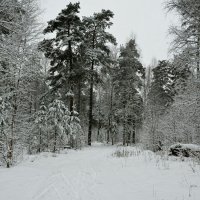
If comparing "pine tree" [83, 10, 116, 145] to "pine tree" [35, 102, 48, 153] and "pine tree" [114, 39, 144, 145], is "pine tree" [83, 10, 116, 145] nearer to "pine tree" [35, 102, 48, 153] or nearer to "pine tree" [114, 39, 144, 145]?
"pine tree" [114, 39, 144, 145]

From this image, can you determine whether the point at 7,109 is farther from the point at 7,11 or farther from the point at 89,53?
the point at 89,53

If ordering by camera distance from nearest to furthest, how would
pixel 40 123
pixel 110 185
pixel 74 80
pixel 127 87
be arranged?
pixel 110 185, pixel 40 123, pixel 74 80, pixel 127 87

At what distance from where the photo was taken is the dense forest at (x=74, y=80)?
31.4 ft

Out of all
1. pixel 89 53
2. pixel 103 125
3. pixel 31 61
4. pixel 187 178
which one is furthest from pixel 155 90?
pixel 187 178

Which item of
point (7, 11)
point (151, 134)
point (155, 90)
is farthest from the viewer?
point (155, 90)

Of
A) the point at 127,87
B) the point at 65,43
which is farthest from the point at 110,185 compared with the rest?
the point at 127,87

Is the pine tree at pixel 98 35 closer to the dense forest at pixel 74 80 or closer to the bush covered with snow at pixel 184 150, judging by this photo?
the dense forest at pixel 74 80

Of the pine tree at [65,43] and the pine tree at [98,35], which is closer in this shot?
the pine tree at [65,43]

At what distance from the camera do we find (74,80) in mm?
20281

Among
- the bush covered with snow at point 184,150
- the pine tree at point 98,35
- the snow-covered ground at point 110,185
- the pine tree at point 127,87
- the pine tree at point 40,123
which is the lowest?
the snow-covered ground at point 110,185

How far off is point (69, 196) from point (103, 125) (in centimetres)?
2713

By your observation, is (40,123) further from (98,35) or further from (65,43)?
(98,35)

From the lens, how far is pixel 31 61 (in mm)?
9992

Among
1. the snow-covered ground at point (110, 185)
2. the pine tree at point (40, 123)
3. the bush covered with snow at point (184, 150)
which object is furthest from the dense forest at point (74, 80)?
the snow-covered ground at point (110, 185)
